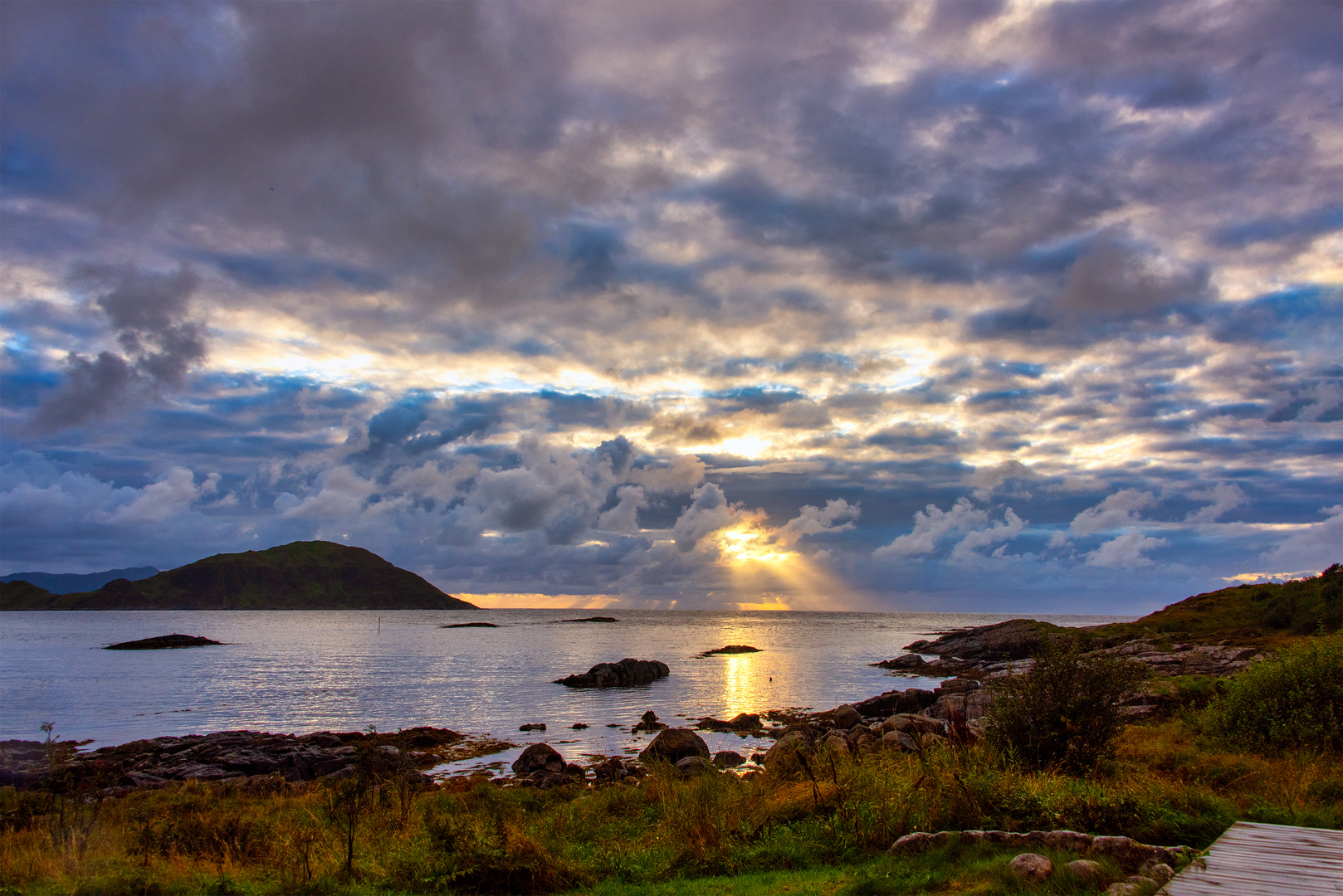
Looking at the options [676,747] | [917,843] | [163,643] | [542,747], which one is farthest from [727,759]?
[163,643]

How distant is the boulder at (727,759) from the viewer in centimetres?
2838

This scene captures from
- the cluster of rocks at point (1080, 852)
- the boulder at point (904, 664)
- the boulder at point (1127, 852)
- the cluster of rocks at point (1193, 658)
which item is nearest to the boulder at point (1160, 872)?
the cluster of rocks at point (1080, 852)

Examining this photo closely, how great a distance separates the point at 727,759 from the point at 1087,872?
74.5ft

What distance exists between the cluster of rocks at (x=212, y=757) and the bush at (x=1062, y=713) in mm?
20026

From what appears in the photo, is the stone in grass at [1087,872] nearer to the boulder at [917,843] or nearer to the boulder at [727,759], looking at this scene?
the boulder at [917,843]

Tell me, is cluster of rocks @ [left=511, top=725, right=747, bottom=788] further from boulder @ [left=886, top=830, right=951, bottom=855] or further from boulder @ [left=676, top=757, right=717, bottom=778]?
boulder @ [left=886, top=830, right=951, bottom=855]

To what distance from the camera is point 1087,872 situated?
25.8ft

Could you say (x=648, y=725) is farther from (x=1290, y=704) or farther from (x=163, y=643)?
(x=163, y=643)

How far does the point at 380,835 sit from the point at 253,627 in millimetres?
188055

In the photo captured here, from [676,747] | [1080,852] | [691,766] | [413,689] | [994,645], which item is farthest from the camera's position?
[994,645]

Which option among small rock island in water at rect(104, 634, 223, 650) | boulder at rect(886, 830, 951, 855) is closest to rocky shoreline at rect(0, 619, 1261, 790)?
boulder at rect(886, 830, 951, 855)

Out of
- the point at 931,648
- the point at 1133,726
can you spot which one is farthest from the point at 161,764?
the point at 931,648

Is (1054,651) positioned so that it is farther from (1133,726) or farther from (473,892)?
(473,892)

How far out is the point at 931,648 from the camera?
309 ft
